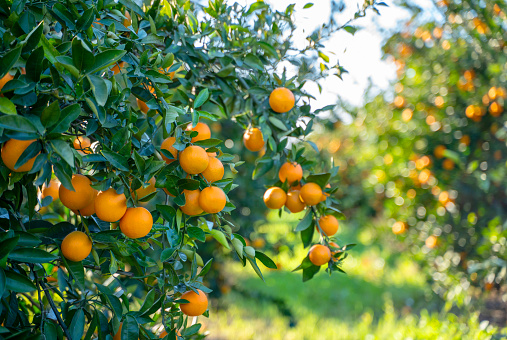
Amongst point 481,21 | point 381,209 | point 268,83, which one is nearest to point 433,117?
point 481,21

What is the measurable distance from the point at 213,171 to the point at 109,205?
18 cm

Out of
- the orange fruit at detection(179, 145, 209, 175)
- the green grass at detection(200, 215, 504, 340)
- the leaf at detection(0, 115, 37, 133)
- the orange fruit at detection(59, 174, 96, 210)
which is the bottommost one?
the green grass at detection(200, 215, 504, 340)

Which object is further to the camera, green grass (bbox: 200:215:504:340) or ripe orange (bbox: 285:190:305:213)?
green grass (bbox: 200:215:504:340)

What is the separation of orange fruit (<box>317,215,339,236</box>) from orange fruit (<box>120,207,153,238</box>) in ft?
1.54

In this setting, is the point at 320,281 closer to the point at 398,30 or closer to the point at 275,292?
the point at 275,292

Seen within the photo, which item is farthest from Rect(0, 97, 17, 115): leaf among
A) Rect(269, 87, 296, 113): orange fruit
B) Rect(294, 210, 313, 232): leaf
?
Rect(294, 210, 313, 232): leaf

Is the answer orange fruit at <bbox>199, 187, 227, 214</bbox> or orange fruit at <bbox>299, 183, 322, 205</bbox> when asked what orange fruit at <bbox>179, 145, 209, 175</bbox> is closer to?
orange fruit at <bbox>199, 187, 227, 214</bbox>

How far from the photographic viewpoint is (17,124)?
0.47 meters

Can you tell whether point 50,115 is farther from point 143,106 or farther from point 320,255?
point 320,255

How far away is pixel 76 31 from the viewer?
61 cm

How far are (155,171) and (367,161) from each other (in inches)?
116

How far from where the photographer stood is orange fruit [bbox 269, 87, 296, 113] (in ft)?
2.81

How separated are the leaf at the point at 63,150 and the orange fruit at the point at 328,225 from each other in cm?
63

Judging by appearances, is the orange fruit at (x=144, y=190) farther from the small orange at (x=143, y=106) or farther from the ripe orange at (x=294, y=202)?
the ripe orange at (x=294, y=202)
